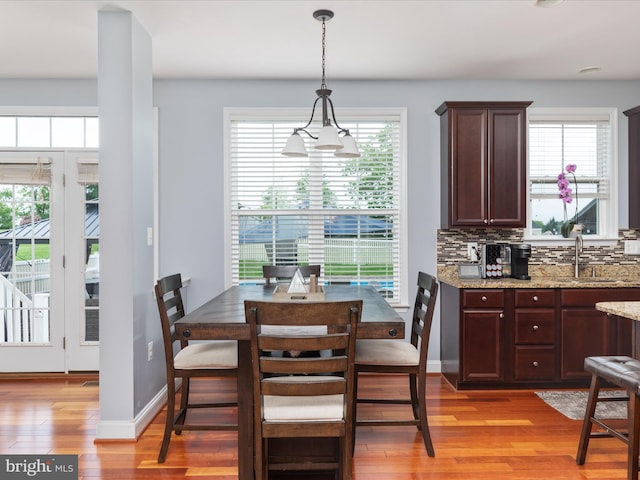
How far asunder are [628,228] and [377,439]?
10.4 feet

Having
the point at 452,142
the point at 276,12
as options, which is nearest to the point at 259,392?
the point at 276,12

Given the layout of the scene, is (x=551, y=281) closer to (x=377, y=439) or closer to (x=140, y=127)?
(x=377, y=439)

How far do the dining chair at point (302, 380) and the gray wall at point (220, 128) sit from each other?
2.41m

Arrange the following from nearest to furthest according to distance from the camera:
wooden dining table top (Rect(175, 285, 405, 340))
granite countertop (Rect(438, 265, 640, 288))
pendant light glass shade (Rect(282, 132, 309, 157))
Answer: wooden dining table top (Rect(175, 285, 405, 340)) → pendant light glass shade (Rect(282, 132, 309, 157)) → granite countertop (Rect(438, 265, 640, 288))

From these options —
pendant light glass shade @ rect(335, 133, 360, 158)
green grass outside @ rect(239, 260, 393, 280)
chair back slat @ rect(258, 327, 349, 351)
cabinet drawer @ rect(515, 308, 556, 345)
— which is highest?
pendant light glass shade @ rect(335, 133, 360, 158)

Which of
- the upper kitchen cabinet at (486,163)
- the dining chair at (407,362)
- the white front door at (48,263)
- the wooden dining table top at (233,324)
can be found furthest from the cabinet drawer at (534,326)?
the white front door at (48,263)

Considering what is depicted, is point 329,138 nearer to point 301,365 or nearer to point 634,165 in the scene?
point 301,365

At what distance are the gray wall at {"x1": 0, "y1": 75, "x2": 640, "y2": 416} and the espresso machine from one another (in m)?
0.70

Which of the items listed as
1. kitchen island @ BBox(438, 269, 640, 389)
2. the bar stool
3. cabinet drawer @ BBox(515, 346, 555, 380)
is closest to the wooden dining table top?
the bar stool

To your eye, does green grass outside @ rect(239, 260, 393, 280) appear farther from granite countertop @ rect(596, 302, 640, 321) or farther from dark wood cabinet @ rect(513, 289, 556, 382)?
granite countertop @ rect(596, 302, 640, 321)

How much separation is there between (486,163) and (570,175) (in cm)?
99

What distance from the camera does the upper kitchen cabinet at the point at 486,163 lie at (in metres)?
4.11

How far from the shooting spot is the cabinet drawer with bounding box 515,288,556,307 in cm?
388

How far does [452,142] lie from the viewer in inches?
162
